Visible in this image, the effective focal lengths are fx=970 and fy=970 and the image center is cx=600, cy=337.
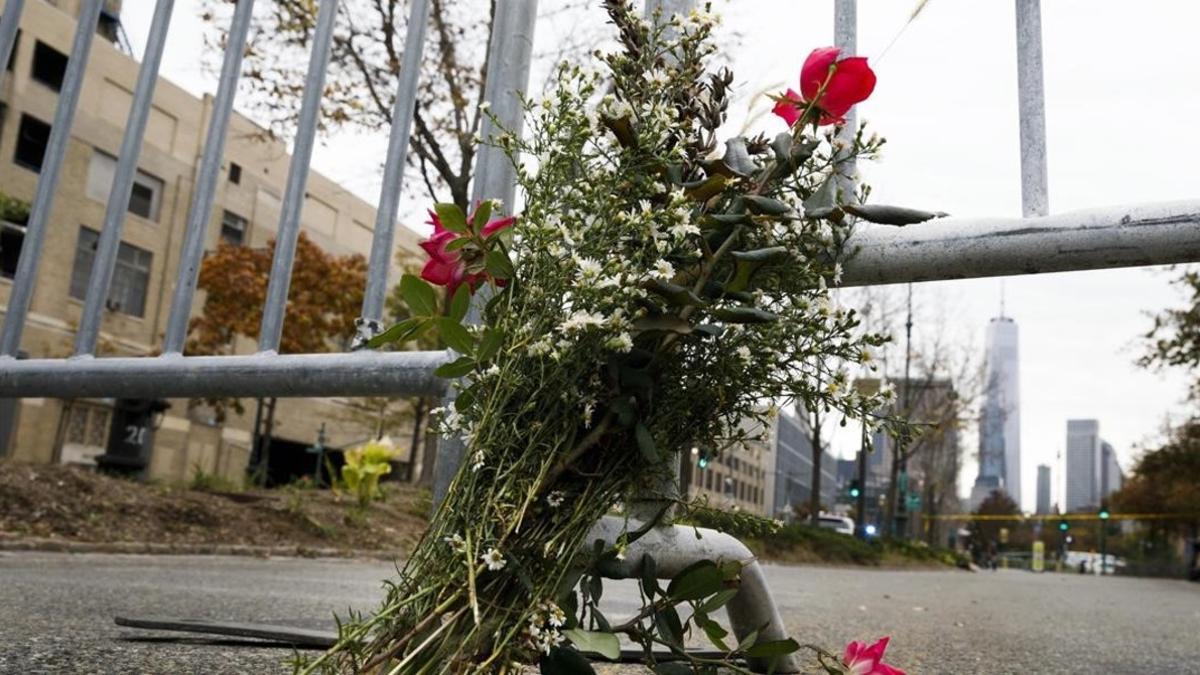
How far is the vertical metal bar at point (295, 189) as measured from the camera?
187 centimetres

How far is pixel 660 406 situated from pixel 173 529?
8549 mm

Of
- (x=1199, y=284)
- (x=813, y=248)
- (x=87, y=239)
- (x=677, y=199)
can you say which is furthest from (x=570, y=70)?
(x=87, y=239)

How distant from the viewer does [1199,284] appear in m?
16.0

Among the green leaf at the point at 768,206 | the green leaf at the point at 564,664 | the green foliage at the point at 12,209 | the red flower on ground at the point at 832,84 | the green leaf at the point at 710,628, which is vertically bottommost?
the green leaf at the point at 564,664

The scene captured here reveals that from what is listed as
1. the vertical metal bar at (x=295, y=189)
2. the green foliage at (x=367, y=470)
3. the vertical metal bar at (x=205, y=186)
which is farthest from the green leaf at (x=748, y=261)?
the green foliage at (x=367, y=470)

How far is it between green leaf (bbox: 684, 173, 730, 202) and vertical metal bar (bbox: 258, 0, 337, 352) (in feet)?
3.13

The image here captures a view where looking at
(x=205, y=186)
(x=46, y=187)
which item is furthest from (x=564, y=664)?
(x=46, y=187)

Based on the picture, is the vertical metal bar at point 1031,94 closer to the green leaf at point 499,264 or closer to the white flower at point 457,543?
the green leaf at point 499,264

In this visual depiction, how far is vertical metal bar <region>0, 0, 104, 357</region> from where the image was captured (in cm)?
212

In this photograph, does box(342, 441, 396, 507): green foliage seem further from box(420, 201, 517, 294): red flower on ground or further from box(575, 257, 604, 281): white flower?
box(575, 257, 604, 281): white flower

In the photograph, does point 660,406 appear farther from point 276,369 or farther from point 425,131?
point 425,131

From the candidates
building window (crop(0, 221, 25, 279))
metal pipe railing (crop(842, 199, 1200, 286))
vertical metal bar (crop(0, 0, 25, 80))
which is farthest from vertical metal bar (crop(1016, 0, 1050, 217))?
building window (crop(0, 221, 25, 279))

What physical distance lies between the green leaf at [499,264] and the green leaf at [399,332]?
0.11 meters

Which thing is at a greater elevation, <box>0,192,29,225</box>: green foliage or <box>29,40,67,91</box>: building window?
<box>29,40,67,91</box>: building window
